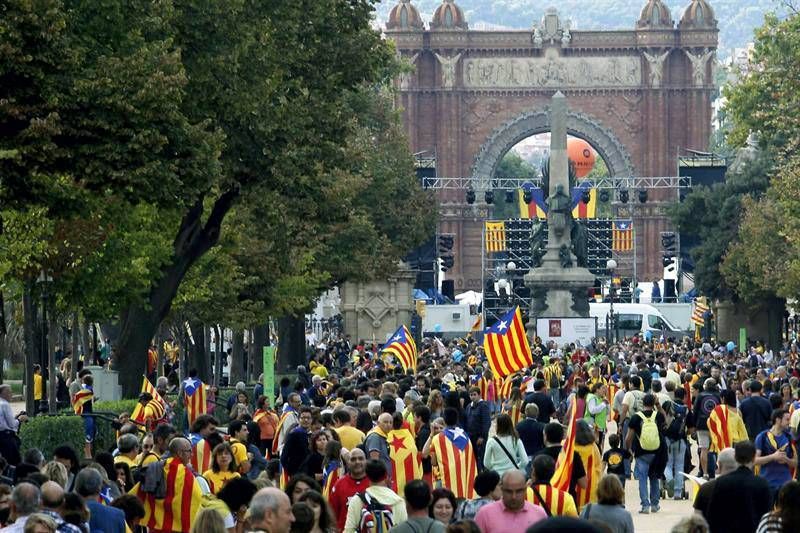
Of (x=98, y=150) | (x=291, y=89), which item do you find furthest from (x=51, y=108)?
(x=291, y=89)

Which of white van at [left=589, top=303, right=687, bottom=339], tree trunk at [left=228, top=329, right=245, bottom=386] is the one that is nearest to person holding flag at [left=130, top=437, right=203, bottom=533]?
tree trunk at [left=228, top=329, right=245, bottom=386]

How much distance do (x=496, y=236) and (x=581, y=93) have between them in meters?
13.7

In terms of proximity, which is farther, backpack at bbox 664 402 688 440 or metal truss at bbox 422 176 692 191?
metal truss at bbox 422 176 692 191

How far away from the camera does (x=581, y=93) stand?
108312mm

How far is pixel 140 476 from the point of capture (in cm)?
1648

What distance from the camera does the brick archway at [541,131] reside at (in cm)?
10738

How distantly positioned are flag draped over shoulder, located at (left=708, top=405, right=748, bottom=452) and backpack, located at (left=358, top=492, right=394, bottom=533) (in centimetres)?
950

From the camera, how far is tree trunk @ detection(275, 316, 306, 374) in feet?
182

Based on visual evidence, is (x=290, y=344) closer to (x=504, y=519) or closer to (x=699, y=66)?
(x=504, y=519)

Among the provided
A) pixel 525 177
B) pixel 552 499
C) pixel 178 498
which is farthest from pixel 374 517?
pixel 525 177

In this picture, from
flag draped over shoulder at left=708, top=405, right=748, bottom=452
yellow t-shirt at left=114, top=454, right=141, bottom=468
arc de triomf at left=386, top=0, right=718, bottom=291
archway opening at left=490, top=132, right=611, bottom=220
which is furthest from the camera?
arc de triomf at left=386, top=0, right=718, bottom=291

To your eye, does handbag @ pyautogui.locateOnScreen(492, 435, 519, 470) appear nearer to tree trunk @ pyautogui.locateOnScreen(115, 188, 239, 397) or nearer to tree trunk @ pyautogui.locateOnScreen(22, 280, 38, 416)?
tree trunk @ pyautogui.locateOnScreen(22, 280, 38, 416)

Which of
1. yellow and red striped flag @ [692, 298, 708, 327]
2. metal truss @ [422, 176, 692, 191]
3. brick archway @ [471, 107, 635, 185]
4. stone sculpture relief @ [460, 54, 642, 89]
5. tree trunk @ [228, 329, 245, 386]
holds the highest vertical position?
stone sculpture relief @ [460, 54, 642, 89]

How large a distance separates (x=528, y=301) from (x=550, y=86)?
47.8 ft
